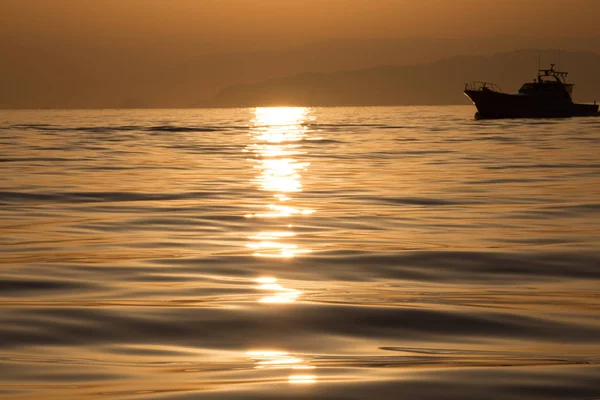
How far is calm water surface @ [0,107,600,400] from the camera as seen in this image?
6.04 meters

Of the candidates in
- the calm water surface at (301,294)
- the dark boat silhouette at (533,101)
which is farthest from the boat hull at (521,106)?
the calm water surface at (301,294)

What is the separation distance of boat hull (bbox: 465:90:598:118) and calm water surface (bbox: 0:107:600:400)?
78.2 meters

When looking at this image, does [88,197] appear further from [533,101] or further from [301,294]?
[533,101]

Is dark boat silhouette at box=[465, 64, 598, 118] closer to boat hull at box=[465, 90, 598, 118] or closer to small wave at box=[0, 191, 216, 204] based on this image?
boat hull at box=[465, 90, 598, 118]

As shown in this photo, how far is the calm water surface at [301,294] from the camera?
6.04 metres

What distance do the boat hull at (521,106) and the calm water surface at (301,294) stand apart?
78192 mm

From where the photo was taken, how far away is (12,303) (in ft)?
28.9

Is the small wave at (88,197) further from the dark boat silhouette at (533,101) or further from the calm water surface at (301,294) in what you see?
the dark boat silhouette at (533,101)

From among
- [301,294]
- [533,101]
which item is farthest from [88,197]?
[533,101]

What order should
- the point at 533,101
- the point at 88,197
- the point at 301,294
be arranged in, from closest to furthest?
the point at 301,294 < the point at 88,197 < the point at 533,101

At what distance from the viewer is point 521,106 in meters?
99.8

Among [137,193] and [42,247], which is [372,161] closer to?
[137,193]

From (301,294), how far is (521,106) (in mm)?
93418

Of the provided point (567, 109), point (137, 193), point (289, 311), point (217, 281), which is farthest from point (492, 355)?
point (567, 109)
